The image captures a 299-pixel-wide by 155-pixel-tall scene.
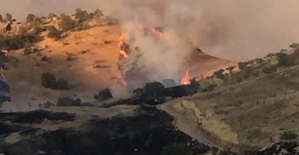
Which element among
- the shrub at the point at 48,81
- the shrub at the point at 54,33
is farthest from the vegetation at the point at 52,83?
the shrub at the point at 54,33

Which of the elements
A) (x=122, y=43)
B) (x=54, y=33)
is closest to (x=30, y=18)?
(x=54, y=33)

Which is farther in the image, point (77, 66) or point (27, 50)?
point (27, 50)

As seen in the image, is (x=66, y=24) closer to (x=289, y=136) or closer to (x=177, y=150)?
(x=177, y=150)

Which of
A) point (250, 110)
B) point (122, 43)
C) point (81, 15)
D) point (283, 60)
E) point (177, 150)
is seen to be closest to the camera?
point (177, 150)

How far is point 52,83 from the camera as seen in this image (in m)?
49.7

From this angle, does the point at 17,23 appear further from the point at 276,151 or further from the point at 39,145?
the point at 276,151

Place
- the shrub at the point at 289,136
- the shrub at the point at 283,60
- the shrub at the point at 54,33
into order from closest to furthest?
the shrub at the point at 289,136 → the shrub at the point at 283,60 → the shrub at the point at 54,33

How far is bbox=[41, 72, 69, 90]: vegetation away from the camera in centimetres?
4966

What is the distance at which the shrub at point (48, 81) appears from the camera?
49.7 metres

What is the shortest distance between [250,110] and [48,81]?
27.1m

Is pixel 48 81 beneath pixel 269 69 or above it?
above

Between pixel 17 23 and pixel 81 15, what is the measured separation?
8429 millimetres

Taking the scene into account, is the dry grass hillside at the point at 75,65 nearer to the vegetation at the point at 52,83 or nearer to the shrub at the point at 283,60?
the vegetation at the point at 52,83

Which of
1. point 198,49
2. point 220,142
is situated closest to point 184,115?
point 220,142
